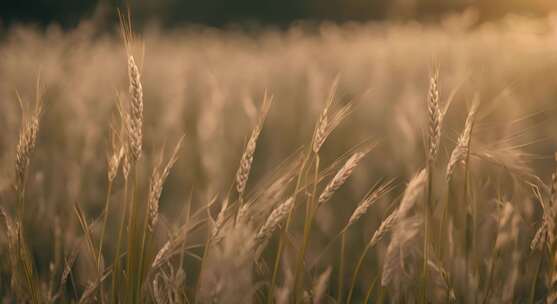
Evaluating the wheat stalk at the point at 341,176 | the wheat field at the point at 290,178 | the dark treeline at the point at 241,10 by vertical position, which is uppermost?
the wheat stalk at the point at 341,176

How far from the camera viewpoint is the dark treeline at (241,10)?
13.4m

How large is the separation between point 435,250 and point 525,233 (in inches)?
24.4

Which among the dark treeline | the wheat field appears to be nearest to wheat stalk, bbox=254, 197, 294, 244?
the wheat field

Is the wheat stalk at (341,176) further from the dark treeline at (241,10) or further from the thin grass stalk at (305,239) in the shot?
the dark treeline at (241,10)

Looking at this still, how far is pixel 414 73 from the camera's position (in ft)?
12.4

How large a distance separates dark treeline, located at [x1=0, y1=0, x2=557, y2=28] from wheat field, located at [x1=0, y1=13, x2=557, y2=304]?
352 inches

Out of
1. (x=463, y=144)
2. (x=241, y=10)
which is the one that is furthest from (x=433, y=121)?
(x=241, y=10)

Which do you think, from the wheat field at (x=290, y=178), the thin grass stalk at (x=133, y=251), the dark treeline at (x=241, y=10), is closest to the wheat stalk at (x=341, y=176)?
the wheat field at (x=290, y=178)

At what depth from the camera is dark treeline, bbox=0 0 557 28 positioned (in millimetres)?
13421

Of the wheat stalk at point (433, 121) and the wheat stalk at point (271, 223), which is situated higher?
the wheat stalk at point (433, 121)

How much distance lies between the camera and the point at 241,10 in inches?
736

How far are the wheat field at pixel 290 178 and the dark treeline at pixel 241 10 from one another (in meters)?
8.93

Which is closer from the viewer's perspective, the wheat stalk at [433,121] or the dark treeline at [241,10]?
the wheat stalk at [433,121]

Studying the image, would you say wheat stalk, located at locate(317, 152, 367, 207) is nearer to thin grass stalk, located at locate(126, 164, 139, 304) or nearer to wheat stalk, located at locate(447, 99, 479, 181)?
wheat stalk, located at locate(447, 99, 479, 181)
